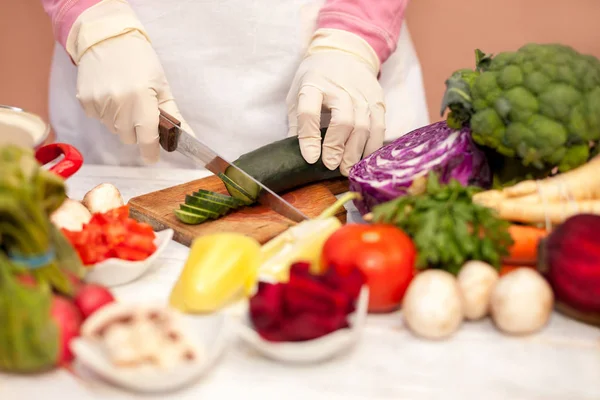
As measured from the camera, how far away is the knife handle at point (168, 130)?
1.46 m

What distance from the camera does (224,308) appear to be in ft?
3.17

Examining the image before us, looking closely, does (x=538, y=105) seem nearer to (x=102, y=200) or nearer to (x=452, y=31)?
(x=102, y=200)

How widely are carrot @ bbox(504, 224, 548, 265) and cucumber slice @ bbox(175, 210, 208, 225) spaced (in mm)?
612

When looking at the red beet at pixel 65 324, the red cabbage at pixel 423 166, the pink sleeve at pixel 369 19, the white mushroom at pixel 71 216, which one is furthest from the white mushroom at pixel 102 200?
the pink sleeve at pixel 369 19

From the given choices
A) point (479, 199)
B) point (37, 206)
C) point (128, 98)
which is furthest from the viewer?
point (128, 98)

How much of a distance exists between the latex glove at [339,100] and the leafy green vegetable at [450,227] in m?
0.50

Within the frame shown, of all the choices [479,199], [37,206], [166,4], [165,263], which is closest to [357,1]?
[166,4]

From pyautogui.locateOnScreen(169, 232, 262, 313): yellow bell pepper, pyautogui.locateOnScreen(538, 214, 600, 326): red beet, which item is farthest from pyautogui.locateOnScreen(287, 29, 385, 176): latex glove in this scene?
pyautogui.locateOnScreen(538, 214, 600, 326): red beet

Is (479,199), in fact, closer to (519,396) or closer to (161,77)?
(519,396)

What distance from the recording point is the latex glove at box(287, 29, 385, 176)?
4.80ft

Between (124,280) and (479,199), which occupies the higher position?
(479,199)

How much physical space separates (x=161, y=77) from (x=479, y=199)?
0.84 m

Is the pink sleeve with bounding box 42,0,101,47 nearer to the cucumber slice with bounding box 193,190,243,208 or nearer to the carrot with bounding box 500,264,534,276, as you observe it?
the cucumber slice with bounding box 193,190,243,208

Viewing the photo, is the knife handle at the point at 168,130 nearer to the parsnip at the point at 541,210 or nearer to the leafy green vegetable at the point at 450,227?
the leafy green vegetable at the point at 450,227
